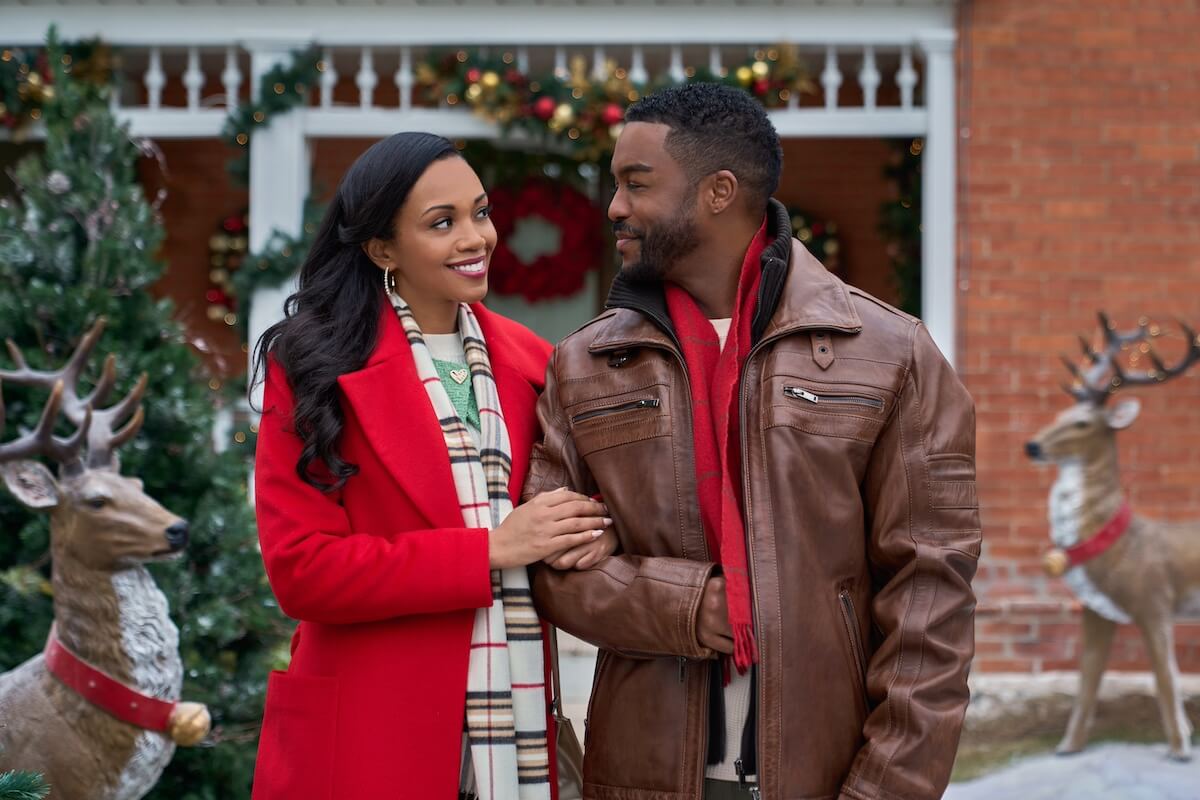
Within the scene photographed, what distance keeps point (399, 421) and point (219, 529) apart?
Answer: 197cm

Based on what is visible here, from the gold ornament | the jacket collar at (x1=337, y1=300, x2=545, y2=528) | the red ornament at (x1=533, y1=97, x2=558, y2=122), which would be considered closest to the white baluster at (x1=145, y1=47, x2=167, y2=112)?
the red ornament at (x1=533, y1=97, x2=558, y2=122)

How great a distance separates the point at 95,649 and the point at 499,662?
5.39 feet

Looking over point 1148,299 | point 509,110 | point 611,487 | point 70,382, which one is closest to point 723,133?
point 611,487

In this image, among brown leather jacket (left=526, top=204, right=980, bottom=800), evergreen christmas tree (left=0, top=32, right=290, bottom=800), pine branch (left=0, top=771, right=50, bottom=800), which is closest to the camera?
brown leather jacket (left=526, top=204, right=980, bottom=800)

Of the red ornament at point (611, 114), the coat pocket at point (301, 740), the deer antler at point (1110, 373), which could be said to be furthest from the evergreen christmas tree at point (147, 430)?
the deer antler at point (1110, 373)

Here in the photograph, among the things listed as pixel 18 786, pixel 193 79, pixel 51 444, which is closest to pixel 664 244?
pixel 18 786

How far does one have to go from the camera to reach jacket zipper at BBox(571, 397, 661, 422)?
225 cm

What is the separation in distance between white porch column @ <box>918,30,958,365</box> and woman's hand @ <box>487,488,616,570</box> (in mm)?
4403

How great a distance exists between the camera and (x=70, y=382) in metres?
3.83

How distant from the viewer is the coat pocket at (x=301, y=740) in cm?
235

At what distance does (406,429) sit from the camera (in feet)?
7.86

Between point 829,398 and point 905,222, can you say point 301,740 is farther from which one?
point 905,222

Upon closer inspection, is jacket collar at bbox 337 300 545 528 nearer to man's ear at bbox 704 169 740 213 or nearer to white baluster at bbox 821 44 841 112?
man's ear at bbox 704 169 740 213

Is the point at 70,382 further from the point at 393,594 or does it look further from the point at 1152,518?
the point at 1152,518
